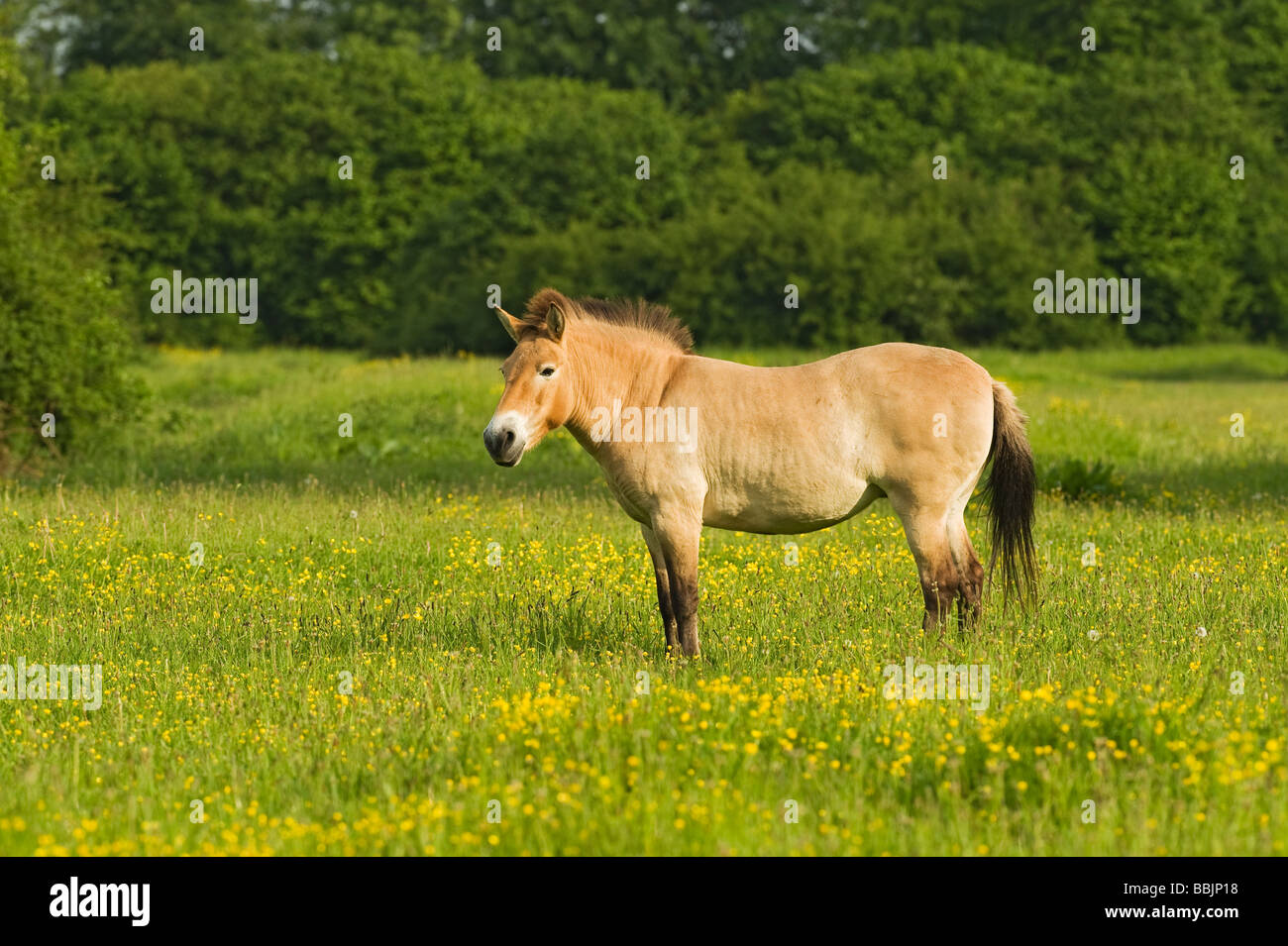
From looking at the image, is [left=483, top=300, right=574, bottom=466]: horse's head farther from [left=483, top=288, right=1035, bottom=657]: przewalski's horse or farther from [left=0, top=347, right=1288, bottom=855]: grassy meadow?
[left=0, top=347, right=1288, bottom=855]: grassy meadow

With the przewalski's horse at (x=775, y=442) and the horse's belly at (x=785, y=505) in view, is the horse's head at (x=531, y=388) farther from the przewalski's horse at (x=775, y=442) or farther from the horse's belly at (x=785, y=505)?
the horse's belly at (x=785, y=505)

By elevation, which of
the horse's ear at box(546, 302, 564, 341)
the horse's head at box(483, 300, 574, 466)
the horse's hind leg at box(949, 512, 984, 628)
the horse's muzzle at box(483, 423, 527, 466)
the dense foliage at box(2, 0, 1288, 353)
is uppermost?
the dense foliage at box(2, 0, 1288, 353)

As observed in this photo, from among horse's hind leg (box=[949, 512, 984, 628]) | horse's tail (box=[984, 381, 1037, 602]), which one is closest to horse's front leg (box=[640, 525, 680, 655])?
horse's hind leg (box=[949, 512, 984, 628])

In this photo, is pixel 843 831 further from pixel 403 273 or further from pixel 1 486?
pixel 403 273

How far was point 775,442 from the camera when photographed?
7.58 metres

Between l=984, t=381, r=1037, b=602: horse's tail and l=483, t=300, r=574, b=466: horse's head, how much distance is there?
2.66 metres

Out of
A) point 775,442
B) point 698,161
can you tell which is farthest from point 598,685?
point 698,161

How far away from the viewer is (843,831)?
4.82 meters

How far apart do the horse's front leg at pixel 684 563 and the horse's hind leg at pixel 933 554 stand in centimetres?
117

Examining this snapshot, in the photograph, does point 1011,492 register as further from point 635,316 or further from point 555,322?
point 555,322

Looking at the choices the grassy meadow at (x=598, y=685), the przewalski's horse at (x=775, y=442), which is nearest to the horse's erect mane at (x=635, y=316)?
the przewalski's horse at (x=775, y=442)

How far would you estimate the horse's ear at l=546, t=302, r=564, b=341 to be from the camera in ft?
23.7

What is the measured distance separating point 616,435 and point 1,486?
35.3ft

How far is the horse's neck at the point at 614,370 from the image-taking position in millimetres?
7582
